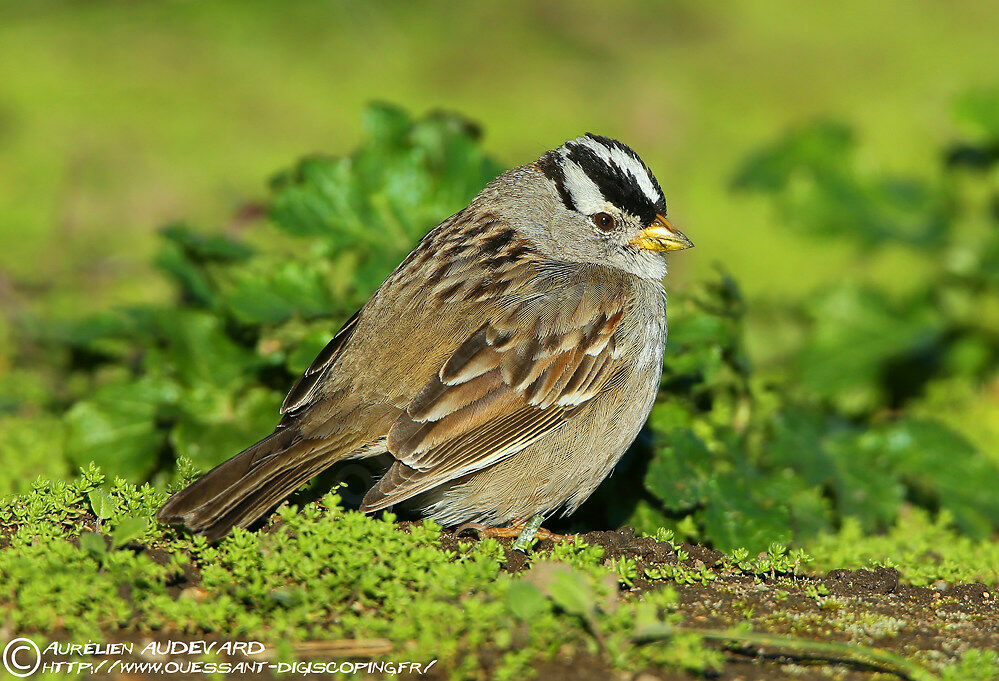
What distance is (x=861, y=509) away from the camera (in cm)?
A: 519

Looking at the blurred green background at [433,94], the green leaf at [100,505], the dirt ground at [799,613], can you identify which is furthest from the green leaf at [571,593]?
the blurred green background at [433,94]

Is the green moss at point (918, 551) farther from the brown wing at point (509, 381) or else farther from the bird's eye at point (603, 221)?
the bird's eye at point (603, 221)

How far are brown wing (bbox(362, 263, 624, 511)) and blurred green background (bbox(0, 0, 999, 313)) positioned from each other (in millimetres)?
3636

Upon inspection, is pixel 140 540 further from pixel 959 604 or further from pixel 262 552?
pixel 959 604

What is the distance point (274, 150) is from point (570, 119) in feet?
9.17

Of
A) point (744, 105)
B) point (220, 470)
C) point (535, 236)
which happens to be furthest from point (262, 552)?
point (744, 105)

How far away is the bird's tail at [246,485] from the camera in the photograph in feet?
11.9

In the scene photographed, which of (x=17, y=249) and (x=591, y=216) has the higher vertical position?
(x=17, y=249)

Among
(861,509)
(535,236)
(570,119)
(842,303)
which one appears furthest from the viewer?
(570,119)

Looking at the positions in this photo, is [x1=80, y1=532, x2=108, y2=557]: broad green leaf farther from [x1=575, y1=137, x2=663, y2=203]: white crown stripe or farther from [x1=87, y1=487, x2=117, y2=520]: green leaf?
[x1=575, y1=137, x2=663, y2=203]: white crown stripe

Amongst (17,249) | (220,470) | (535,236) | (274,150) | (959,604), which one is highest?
(274,150)

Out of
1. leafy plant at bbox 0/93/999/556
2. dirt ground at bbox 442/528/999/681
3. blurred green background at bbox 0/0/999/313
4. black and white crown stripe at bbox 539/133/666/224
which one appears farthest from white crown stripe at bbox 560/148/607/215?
blurred green background at bbox 0/0/999/313

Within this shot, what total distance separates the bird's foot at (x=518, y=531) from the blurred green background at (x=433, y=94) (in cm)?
388

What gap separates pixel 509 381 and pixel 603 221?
3.23 feet
